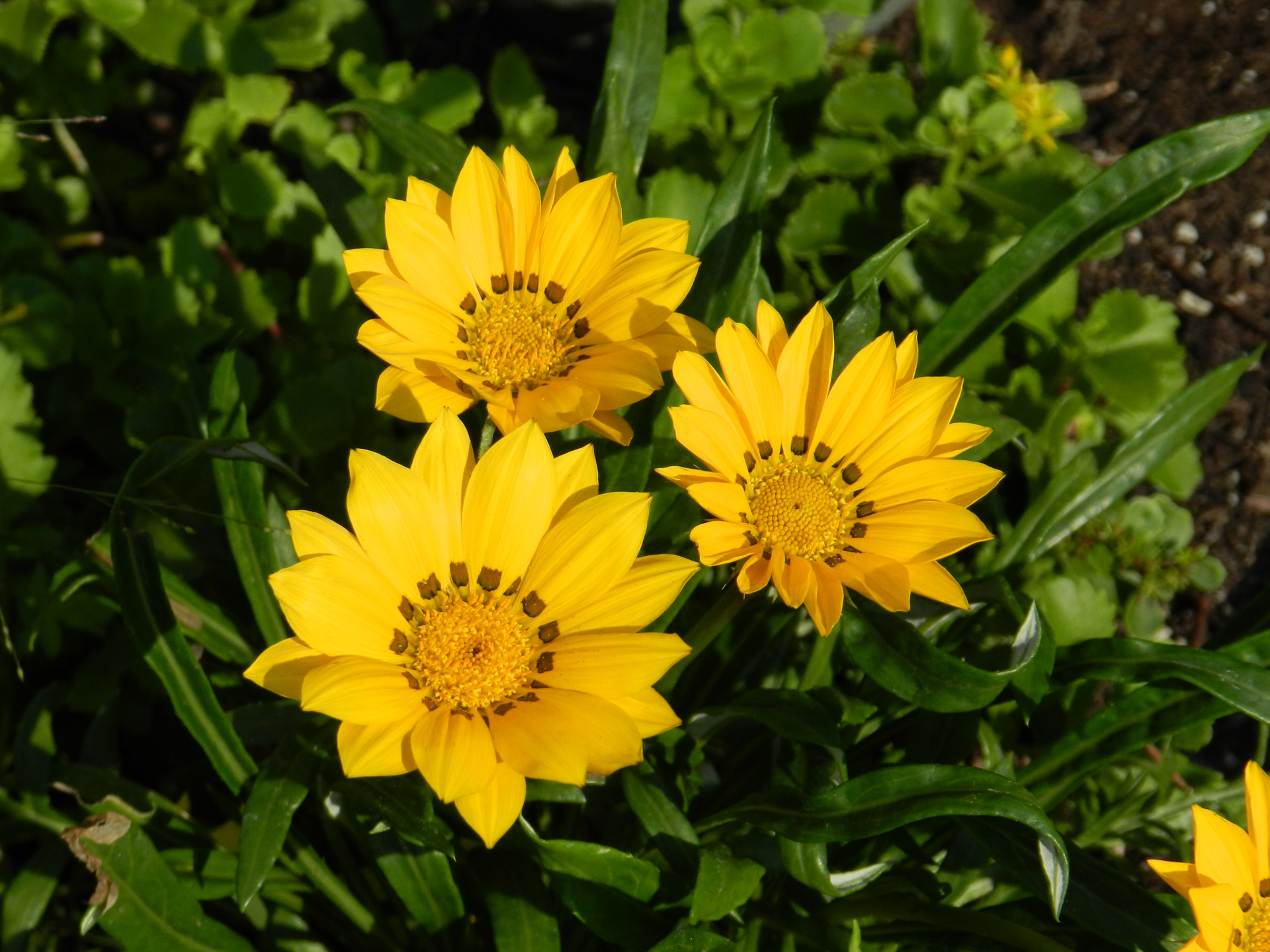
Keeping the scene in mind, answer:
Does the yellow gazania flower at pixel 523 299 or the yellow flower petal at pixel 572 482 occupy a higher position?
the yellow gazania flower at pixel 523 299

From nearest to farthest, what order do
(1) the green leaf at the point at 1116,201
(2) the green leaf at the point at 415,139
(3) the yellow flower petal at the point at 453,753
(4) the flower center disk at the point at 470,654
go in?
1. (3) the yellow flower petal at the point at 453,753
2. (4) the flower center disk at the point at 470,654
3. (1) the green leaf at the point at 1116,201
4. (2) the green leaf at the point at 415,139

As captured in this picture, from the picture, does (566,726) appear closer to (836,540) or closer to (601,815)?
(836,540)

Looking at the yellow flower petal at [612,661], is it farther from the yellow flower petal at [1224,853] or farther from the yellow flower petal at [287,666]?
the yellow flower petal at [1224,853]

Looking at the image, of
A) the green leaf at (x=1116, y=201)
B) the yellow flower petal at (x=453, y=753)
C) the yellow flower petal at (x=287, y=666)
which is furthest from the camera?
the green leaf at (x=1116, y=201)

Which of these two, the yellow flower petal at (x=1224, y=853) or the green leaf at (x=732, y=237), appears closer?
the yellow flower petal at (x=1224, y=853)

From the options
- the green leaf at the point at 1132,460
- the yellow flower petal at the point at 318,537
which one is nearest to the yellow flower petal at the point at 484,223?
the yellow flower petal at the point at 318,537

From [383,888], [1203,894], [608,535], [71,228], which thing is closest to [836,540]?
[608,535]
